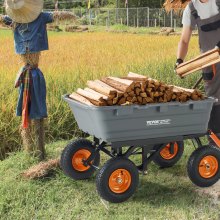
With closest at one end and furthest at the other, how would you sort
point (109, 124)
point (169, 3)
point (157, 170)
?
point (109, 124) < point (157, 170) < point (169, 3)

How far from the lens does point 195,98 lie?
3980 millimetres

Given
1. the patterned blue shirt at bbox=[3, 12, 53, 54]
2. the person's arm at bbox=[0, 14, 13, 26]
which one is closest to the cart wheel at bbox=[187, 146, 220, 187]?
the patterned blue shirt at bbox=[3, 12, 53, 54]

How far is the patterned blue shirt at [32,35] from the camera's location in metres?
4.45

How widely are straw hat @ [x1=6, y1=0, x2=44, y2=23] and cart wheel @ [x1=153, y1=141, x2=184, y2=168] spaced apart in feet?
5.39

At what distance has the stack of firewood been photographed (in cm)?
374

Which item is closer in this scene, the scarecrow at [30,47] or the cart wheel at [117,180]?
the cart wheel at [117,180]

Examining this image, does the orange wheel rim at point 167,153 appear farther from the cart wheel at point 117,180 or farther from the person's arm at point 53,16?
the person's arm at point 53,16

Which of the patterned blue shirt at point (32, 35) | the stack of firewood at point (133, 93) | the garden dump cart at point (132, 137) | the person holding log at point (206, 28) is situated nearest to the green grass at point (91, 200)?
the garden dump cart at point (132, 137)

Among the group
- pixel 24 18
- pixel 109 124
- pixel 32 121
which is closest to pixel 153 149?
pixel 109 124

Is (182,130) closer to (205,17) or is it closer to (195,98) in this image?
(195,98)

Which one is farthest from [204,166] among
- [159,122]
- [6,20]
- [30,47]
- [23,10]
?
A: [6,20]

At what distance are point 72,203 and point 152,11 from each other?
3328 centimetres

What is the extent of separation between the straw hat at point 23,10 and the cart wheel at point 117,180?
1.46 m

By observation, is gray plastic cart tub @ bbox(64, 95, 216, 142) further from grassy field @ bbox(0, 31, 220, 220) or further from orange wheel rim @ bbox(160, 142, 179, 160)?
orange wheel rim @ bbox(160, 142, 179, 160)
